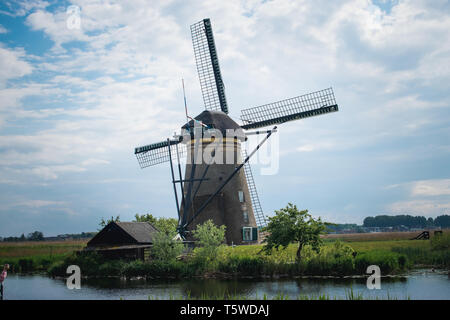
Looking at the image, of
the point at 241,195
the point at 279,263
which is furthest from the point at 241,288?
the point at 241,195

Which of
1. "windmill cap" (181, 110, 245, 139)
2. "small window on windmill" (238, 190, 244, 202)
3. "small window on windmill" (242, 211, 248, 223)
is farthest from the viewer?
"small window on windmill" (238, 190, 244, 202)

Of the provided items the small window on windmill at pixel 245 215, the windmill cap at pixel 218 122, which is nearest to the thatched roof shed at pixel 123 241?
the small window on windmill at pixel 245 215

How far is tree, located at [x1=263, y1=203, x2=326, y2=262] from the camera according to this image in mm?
24703

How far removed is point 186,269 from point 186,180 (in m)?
7.43

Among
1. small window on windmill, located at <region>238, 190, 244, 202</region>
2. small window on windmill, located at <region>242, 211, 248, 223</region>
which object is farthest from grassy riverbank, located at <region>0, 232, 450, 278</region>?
small window on windmill, located at <region>238, 190, 244, 202</region>

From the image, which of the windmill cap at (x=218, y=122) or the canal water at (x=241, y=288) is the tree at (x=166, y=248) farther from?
the windmill cap at (x=218, y=122)

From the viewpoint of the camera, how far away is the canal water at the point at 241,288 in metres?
16.8

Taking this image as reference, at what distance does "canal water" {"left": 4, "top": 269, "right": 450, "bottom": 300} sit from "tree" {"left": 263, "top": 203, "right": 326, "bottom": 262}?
3.20 meters

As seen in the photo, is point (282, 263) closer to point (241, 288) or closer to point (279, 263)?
point (279, 263)

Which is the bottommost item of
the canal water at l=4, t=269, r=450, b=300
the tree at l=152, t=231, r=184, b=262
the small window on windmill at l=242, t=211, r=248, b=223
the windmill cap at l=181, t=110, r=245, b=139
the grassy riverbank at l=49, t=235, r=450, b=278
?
the canal water at l=4, t=269, r=450, b=300

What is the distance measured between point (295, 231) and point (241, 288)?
643 cm

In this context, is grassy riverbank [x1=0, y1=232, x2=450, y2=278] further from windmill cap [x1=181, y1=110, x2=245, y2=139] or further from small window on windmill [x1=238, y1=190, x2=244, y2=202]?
windmill cap [x1=181, y1=110, x2=245, y2=139]

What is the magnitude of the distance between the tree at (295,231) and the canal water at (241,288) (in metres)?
3.20
